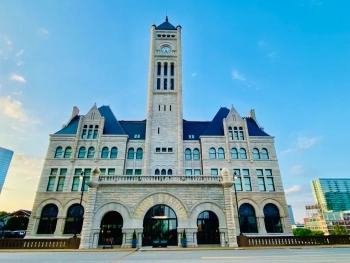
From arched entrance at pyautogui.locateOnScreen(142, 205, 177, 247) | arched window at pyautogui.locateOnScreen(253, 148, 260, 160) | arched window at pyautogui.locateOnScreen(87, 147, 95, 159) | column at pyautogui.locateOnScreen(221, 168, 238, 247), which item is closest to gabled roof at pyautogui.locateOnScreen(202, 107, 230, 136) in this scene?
arched window at pyautogui.locateOnScreen(253, 148, 260, 160)

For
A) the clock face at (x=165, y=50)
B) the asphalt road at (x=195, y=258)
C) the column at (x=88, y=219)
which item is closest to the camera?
the asphalt road at (x=195, y=258)

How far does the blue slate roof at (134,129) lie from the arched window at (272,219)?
69.4 feet

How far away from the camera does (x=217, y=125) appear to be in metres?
35.6

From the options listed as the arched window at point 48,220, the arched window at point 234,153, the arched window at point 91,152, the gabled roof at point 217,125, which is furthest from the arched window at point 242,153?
the arched window at point 48,220

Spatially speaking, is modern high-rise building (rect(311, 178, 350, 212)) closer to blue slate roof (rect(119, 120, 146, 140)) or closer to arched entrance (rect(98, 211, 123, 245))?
blue slate roof (rect(119, 120, 146, 140))

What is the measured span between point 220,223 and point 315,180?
725 ft

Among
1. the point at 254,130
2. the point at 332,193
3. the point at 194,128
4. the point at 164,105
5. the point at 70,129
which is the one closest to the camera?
the point at 70,129

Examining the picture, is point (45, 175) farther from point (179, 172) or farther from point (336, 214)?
point (336, 214)

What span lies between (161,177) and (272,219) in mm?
18004

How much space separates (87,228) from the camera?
1831 cm

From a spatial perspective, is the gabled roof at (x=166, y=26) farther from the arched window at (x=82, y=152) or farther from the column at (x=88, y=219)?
the column at (x=88, y=219)

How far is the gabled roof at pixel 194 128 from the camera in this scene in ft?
116

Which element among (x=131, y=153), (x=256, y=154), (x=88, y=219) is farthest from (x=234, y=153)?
(x=88, y=219)

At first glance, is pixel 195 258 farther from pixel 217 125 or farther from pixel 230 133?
pixel 217 125
